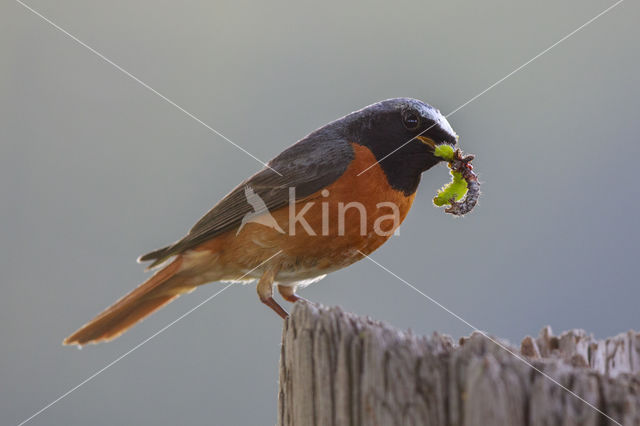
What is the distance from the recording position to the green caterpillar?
13.6 ft

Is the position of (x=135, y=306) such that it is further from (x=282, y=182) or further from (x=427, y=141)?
(x=427, y=141)

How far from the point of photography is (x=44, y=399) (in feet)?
25.4

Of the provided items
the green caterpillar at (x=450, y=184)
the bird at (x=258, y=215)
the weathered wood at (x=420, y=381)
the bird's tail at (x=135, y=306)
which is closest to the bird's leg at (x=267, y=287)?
the bird at (x=258, y=215)

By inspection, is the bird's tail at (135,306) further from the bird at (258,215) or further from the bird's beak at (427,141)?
the bird's beak at (427,141)

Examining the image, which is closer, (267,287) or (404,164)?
(267,287)

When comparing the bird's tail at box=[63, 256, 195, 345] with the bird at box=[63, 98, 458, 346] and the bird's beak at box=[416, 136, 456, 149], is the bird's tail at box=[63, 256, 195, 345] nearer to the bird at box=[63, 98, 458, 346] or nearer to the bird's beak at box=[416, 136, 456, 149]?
the bird at box=[63, 98, 458, 346]

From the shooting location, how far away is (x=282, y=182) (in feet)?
14.0

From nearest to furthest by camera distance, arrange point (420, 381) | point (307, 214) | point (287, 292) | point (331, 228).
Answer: point (420, 381) → point (331, 228) → point (307, 214) → point (287, 292)

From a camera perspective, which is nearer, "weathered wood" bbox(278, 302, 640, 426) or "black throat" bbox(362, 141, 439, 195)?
"weathered wood" bbox(278, 302, 640, 426)

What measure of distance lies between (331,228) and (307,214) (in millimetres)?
188

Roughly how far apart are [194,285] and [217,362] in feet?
9.30

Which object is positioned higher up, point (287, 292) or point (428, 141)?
point (428, 141)

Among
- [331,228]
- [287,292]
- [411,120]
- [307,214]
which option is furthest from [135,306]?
[411,120]

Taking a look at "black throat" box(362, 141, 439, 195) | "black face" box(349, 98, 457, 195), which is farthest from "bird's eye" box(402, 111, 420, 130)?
"black throat" box(362, 141, 439, 195)
